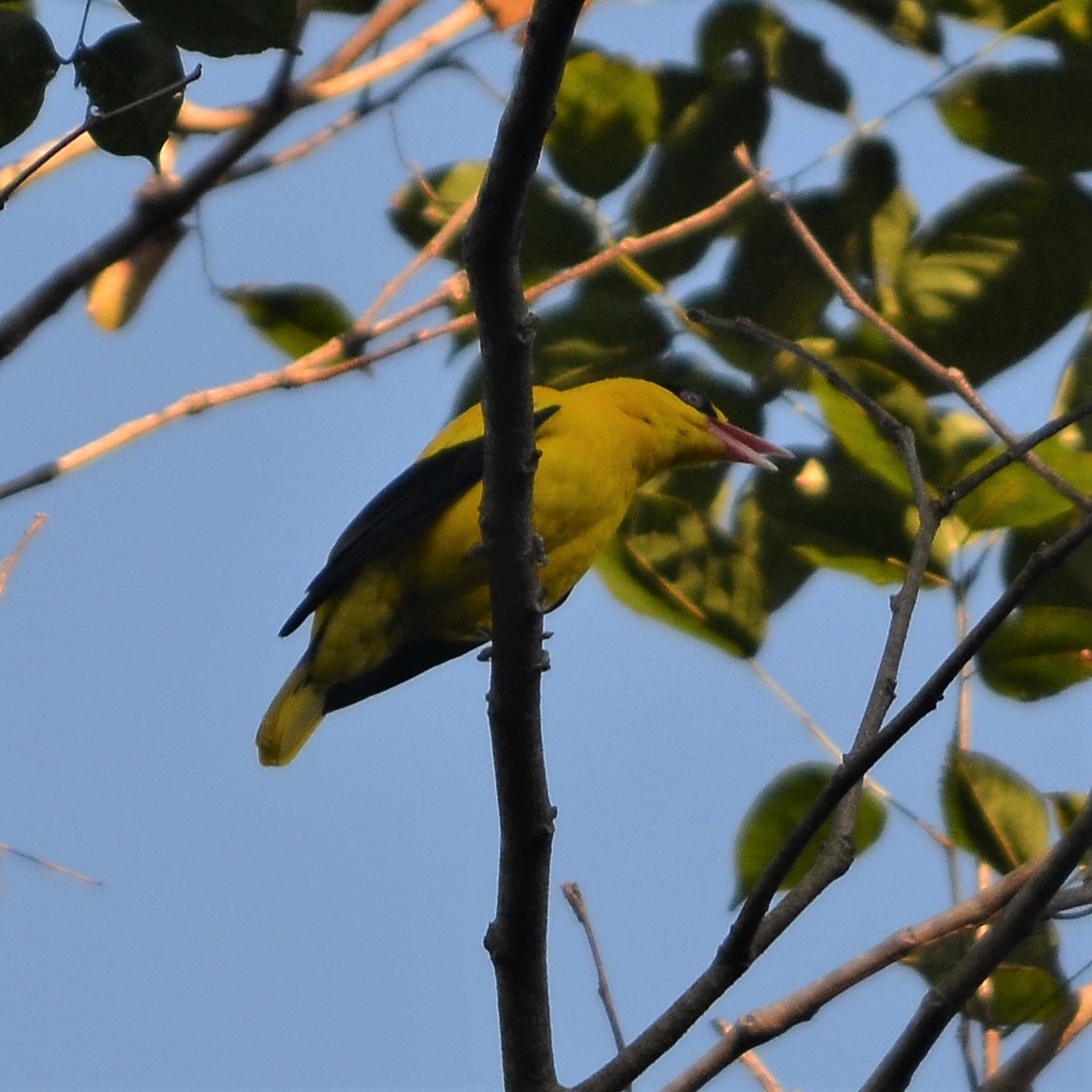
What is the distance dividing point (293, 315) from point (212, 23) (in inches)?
55.2

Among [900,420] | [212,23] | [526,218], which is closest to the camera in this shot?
[212,23]

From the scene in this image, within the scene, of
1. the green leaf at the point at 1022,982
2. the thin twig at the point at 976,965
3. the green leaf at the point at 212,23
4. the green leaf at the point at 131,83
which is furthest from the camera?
the green leaf at the point at 1022,982

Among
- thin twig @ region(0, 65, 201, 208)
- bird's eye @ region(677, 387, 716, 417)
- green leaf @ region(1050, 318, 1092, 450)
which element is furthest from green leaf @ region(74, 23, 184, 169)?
green leaf @ region(1050, 318, 1092, 450)

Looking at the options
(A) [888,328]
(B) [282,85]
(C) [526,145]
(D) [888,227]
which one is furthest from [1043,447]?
(B) [282,85]

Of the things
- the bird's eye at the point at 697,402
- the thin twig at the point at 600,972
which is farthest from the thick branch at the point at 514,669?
the bird's eye at the point at 697,402

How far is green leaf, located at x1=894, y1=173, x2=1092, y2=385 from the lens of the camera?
9.53ft

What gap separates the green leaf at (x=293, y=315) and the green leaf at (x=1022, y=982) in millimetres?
1745

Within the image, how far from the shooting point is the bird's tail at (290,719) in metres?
3.45

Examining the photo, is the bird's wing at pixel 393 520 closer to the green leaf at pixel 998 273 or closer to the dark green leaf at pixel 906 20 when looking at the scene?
the green leaf at pixel 998 273

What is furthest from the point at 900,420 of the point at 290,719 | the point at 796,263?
the point at 290,719

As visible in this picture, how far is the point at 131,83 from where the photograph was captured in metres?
2.10

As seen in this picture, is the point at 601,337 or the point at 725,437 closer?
the point at 601,337

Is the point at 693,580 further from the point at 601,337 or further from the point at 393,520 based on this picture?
the point at 393,520

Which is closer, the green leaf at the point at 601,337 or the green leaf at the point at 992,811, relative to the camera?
the green leaf at the point at 992,811
